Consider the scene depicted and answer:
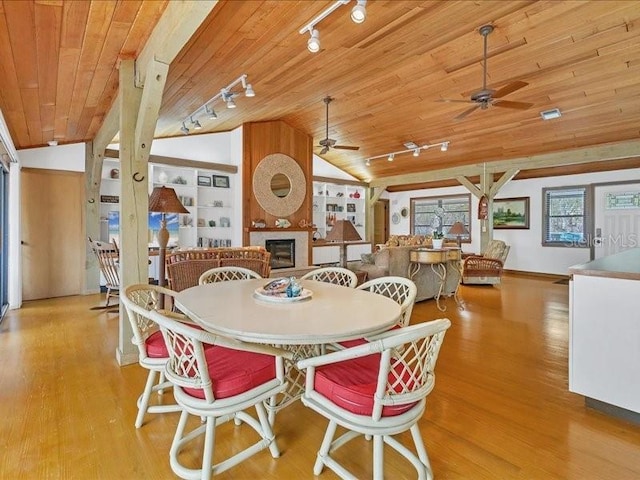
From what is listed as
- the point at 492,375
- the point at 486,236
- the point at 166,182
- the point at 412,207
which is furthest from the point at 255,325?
the point at 412,207

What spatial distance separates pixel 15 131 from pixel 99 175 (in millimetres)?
1408

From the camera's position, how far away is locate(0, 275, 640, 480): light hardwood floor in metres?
1.73

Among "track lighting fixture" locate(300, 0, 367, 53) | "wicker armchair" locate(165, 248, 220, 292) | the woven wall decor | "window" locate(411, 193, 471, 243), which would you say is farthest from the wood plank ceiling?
"window" locate(411, 193, 471, 243)

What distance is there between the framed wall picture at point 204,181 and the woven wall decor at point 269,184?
97cm

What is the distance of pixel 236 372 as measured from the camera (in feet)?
5.22

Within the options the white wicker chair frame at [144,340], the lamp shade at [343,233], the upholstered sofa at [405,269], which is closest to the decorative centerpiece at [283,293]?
the white wicker chair frame at [144,340]

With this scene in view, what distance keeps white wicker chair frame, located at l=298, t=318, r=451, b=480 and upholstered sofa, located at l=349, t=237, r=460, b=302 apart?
3481 mm

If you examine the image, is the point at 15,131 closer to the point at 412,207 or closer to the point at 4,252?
the point at 4,252

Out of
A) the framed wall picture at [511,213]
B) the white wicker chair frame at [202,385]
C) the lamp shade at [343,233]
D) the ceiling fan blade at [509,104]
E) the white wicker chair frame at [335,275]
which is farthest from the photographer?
the framed wall picture at [511,213]

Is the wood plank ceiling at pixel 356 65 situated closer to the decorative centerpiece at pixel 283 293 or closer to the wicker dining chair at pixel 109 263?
the wicker dining chair at pixel 109 263

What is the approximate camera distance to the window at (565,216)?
7586mm

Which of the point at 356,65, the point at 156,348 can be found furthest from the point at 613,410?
the point at 356,65

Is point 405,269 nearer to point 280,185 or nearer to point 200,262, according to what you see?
point 200,262

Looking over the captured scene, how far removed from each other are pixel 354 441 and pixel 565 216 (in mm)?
7975
